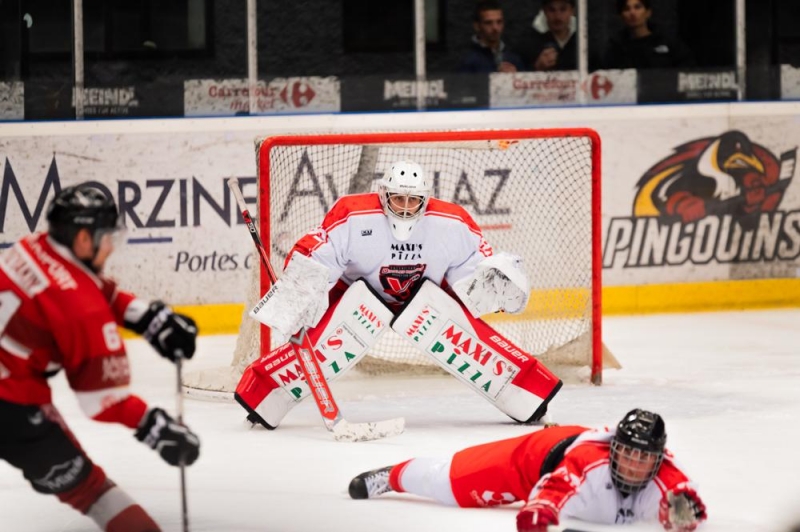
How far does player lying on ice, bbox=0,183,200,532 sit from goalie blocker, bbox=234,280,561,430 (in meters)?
1.79

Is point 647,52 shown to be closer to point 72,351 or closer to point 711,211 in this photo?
point 711,211

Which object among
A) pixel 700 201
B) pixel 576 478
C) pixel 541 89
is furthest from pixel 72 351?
pixel 700 201

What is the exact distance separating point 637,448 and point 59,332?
4.57 ft

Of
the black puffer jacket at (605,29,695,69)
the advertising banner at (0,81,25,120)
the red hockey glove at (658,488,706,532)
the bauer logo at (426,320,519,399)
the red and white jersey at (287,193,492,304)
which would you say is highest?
the black puffer jacket at (605,29,695,69)

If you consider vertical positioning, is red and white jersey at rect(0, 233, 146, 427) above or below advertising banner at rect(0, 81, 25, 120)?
below

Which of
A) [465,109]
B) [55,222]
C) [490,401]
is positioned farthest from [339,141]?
[55,222]

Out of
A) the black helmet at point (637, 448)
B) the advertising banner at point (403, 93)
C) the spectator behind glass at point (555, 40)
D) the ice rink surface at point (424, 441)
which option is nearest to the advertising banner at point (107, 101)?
the advertising banner at point (403, 93)

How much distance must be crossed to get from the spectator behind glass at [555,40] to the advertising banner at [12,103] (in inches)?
103

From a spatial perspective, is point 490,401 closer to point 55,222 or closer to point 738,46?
point 55,222

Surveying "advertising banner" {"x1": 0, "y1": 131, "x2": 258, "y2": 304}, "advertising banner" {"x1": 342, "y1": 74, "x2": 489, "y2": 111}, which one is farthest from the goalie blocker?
"advertising banner" {"x1": 342, "y1": 74, "x2": 489, "y2": 111}

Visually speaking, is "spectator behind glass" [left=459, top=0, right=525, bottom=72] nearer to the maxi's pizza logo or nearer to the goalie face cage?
the goalie face cage

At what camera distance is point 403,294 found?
543 centimetres

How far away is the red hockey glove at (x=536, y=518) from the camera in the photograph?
352 centimetres

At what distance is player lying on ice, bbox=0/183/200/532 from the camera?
3.25 m
